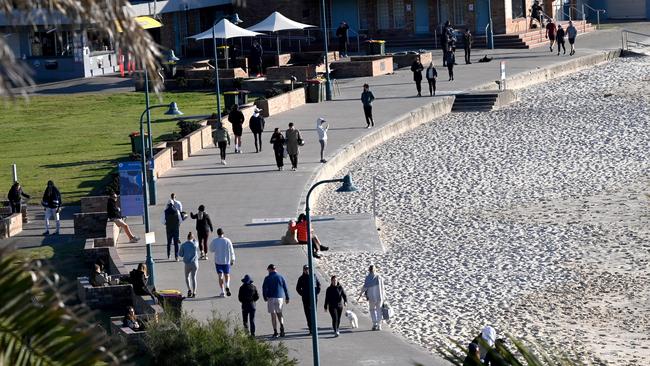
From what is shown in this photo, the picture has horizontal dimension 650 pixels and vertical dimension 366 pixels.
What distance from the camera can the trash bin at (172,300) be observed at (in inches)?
769

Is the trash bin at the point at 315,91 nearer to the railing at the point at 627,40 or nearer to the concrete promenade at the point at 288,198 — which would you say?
the concrete promenade at the point at 288,198

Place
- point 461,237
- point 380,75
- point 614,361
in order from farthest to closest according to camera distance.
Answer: point 380,75
point 461,237
point 614,361

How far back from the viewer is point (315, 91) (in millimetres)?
45094

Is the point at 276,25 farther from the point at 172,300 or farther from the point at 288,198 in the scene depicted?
the point at 172,300

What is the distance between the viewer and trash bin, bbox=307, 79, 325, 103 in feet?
148

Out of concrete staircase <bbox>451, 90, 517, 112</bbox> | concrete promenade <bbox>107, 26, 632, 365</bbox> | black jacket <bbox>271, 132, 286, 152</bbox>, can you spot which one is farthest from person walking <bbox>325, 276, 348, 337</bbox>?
concrete staircase <bbox>451, 90, 517, 112</bbox>

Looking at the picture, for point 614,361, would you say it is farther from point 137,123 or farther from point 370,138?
point 137,123

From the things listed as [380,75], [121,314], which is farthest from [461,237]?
[380,75]

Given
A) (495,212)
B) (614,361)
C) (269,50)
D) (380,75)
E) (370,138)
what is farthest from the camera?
(269,50)

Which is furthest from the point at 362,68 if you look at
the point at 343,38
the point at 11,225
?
the point at 11,225

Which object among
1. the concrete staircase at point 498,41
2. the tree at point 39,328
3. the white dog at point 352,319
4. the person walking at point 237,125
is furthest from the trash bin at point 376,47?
the tree at point 39,328

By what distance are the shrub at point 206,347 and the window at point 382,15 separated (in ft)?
139

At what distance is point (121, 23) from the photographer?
4.55 meters

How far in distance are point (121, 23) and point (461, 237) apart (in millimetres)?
23791
